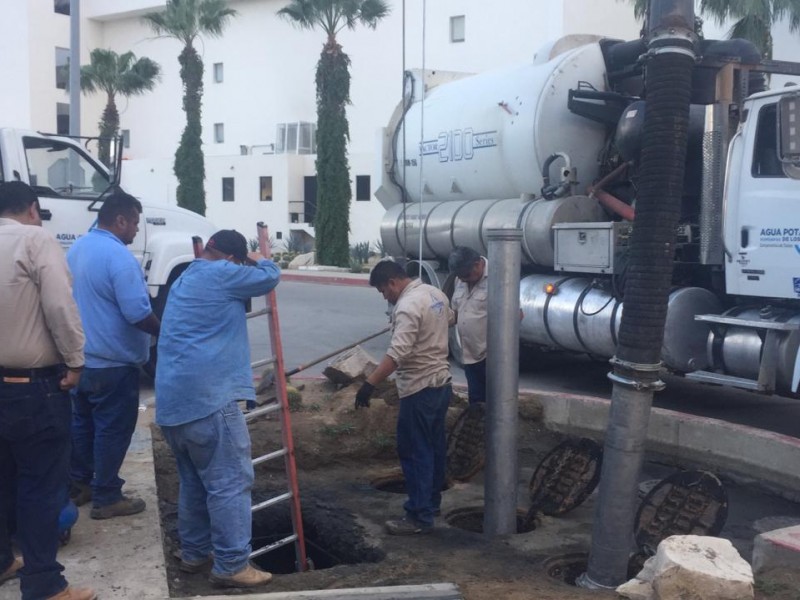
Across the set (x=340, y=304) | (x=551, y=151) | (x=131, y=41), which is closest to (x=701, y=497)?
(x=551, y=151)

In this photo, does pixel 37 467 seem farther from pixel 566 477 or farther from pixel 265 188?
pixel 265 188

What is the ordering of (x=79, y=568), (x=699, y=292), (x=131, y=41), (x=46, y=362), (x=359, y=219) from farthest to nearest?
1. (x=131, y=41)
2. (x=359, y=219)
3. (x=699, y=292)
4. (x=79, y=568)
5. (x=46, y=362)

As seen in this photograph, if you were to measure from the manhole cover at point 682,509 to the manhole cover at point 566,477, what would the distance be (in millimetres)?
718

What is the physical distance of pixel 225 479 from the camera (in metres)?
4.97

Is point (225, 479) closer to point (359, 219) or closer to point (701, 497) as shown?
point (701, 497)

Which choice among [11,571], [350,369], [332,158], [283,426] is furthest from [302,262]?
[11,571]

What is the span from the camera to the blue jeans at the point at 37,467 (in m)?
4.14

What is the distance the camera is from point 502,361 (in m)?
5.77

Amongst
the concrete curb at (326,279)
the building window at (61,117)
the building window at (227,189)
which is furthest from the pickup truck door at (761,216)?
the building window at (61,117)

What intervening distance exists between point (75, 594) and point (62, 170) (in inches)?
240

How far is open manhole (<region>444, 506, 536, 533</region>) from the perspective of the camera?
635cm

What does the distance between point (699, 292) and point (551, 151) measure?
2321mm

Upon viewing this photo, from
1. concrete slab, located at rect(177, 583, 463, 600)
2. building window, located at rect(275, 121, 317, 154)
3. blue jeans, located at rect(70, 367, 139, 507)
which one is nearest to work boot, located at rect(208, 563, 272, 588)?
concrete slab, located at rect(177, 583, 463, 600)

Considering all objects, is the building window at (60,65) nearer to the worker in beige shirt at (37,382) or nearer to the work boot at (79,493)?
the work boot at (79,493)
